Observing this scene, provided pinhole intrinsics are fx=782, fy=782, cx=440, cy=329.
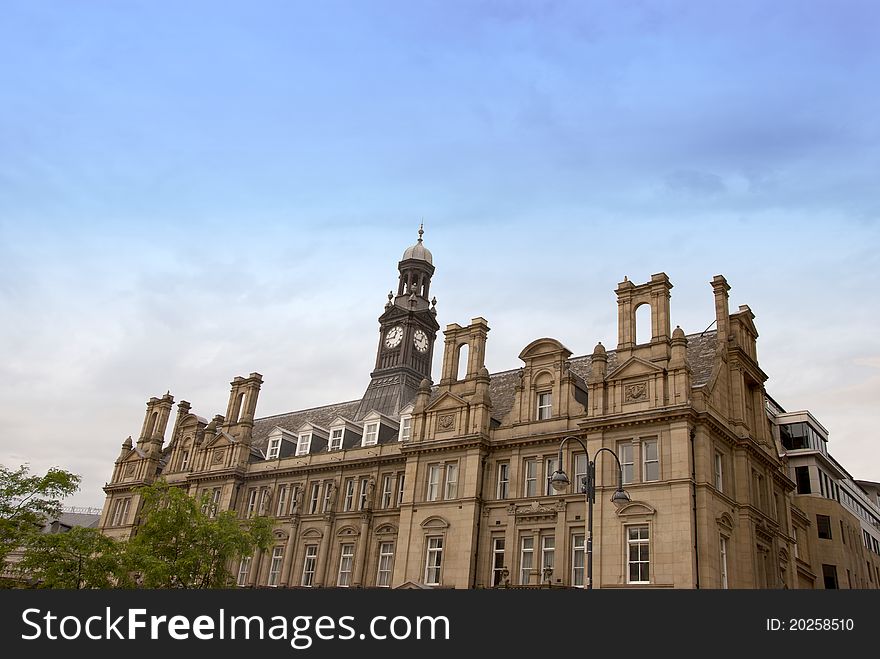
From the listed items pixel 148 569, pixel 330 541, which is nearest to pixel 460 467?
pixel 330 541

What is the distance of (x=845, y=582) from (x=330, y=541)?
1529 inches

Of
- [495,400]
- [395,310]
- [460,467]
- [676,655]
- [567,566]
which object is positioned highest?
[395,310]

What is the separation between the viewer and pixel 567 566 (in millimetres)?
42469

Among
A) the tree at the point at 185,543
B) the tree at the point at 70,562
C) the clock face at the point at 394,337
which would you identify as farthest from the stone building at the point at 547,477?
the clock face at the point at 394,337

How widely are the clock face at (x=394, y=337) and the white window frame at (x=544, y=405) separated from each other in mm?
27115

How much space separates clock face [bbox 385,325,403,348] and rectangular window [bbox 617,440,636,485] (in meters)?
34.4

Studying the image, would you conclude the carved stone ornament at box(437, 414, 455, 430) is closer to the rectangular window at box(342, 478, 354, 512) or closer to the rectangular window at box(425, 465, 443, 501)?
the rectangular window at box(425, 465, 443, 501)

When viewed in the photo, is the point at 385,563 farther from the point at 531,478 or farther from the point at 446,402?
the point at 531,478

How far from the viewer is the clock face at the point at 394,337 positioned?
74.3 meters

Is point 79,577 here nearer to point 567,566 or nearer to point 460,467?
point 460,467

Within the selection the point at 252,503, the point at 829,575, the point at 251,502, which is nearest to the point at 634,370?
the point at 829,575

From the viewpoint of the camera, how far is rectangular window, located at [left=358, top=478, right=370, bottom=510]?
2216 inches

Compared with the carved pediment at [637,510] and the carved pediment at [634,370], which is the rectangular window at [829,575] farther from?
the carved pediment at [634,370]

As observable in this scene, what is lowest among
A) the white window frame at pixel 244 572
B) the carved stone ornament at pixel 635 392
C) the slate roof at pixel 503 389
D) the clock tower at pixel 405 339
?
the white window frame at pixel 244 572
